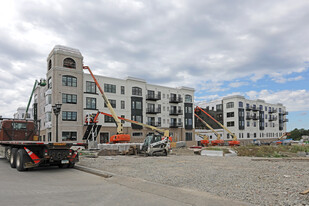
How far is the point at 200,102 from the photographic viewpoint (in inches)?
3349

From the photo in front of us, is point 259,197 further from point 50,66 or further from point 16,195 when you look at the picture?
point 50,66

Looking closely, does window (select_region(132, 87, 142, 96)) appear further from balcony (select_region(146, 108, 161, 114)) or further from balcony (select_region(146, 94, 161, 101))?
balcony (select_region(146, 108, 161, 114))

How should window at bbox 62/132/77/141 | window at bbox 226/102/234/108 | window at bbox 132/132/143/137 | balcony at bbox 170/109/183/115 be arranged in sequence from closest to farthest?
window at bbox 62/132/77/141
window at bbox 132/132/143/137
balcony at bbox 170/109/183/115
window at bbox 226/102/234/108

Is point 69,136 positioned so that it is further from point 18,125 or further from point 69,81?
point 18,125

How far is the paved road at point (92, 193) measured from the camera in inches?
266

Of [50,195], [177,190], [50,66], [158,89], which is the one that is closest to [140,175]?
[177,190]

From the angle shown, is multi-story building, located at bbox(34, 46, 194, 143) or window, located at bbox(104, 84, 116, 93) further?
window, located at bbox(104, 84, 116, 93)

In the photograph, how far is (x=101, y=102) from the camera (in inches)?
1754

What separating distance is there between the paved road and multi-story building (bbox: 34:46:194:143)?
1223 inches

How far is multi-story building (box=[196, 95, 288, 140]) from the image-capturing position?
72.3 meters

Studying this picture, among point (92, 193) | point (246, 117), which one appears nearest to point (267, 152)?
point (92, 193)

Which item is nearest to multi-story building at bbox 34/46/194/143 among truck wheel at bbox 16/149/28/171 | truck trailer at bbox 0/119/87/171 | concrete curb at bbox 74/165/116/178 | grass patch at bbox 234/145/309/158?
grass patch at bbox 234/145/309/158

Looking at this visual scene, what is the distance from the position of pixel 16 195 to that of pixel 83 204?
243 centimetres

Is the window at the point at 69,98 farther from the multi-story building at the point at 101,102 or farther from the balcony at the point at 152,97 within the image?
the balcony at the point at 152,97
